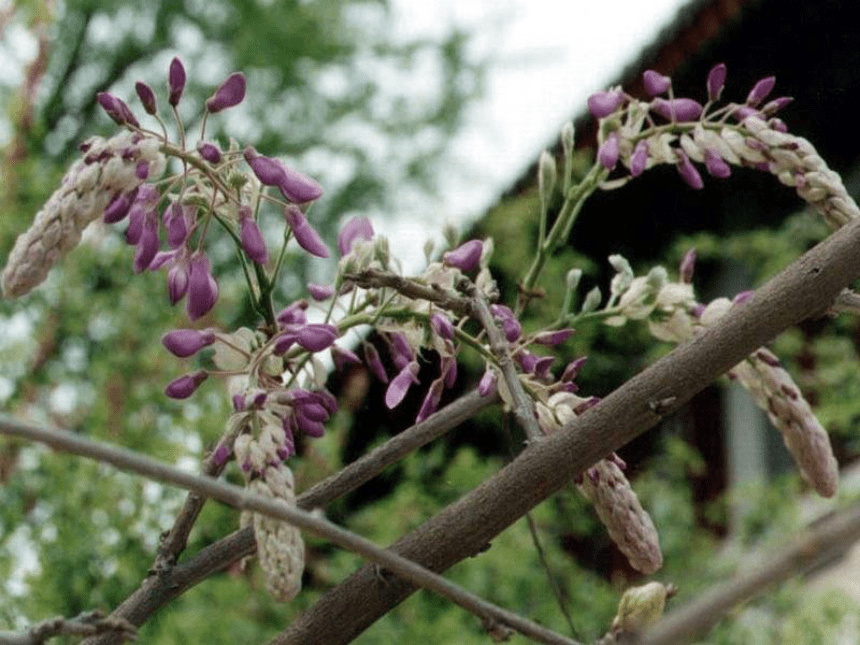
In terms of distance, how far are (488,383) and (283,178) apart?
17 centimetres

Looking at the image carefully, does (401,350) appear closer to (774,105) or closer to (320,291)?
(320,291)

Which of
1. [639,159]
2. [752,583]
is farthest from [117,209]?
[752,583]

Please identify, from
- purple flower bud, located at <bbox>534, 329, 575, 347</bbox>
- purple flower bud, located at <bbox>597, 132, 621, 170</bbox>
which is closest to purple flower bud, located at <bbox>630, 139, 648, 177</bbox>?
purple flower bud, located at <bbox>597, 132, 621, 170</bbox>

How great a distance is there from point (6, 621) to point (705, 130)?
4.56ft

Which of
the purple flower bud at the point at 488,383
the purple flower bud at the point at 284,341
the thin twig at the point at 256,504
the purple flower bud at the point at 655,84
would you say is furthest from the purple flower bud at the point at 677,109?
the thin twig at the point at 256,504

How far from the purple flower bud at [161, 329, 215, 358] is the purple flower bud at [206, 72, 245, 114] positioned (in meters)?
0.12

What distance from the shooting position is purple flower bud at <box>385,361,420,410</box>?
95 centimetres

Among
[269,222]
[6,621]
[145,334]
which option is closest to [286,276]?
[269,222]

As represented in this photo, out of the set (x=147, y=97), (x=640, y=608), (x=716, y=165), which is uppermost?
(x=147, y=97)

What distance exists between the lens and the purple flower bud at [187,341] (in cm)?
90

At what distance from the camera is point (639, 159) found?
106 centimetres

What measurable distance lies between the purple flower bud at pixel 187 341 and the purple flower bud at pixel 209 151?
3.6 inches

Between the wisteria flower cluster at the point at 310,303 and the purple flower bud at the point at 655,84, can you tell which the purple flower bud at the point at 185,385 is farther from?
the purple flower bud at the point at 655,84

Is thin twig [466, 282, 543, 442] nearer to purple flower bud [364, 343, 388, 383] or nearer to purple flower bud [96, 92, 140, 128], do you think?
purple flower bud [364, 343, 388, 383]
